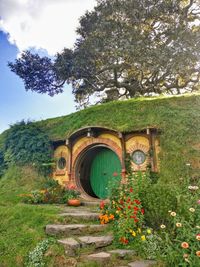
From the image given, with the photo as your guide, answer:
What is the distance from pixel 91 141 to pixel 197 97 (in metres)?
4.39

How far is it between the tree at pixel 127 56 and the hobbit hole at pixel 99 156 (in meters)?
6.17

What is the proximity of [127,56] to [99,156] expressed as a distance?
6591mm

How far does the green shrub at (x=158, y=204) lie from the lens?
544cm

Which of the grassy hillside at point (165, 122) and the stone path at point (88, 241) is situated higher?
the grassy hillside at point (165, 122)

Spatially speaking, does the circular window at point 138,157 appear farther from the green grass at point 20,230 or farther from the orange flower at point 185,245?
the orange flower at point 185,245

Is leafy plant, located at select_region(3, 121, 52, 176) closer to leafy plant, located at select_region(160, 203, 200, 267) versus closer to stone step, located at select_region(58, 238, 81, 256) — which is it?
stone step, located at select_region(58, 238, 81, 256)

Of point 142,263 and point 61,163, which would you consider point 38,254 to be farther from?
point 61,163

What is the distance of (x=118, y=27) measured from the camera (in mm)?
15609

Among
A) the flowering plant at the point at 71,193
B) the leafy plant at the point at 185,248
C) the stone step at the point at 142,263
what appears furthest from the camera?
the flowering plant at the point at 71,193

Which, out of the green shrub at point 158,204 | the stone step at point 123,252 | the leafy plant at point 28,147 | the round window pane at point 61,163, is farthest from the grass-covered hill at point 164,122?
the stone step at point 123,252

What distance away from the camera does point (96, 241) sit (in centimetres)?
533

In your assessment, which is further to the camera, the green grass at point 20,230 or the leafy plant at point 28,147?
the leafy plant at point 28,147

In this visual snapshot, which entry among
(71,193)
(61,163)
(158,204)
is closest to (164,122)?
(71,193)

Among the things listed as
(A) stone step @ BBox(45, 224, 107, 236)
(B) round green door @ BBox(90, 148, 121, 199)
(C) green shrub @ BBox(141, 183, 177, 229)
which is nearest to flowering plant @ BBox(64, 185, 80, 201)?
(B) round green door @ BBox(90, 148, 121, 199)
